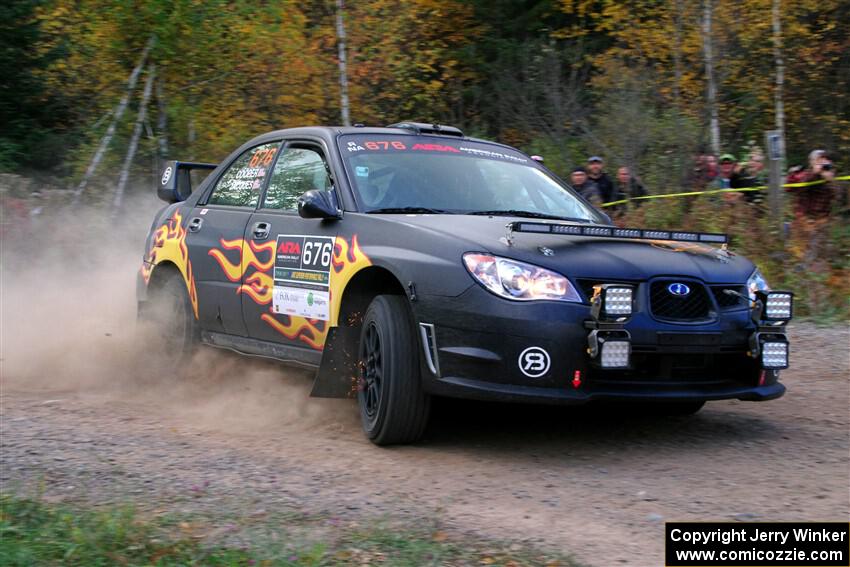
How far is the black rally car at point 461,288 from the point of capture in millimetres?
4957

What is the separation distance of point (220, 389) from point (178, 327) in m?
0.57

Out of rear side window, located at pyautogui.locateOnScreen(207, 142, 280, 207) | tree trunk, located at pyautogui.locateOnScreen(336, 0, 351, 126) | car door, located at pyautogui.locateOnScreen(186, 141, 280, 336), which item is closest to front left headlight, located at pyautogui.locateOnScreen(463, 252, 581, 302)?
car door, located at pyautogui.locateOnScreen(186, 141, 280, 336)

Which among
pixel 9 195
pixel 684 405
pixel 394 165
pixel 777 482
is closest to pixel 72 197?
pixel 9 195

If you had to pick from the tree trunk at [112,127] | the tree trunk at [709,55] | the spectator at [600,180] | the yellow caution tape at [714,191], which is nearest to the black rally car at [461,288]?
the yellow caution tape at [714,191]

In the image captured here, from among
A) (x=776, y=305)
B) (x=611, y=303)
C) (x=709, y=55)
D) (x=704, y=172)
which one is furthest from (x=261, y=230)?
(x=709, y=55)

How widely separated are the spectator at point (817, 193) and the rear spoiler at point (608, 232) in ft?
19.5

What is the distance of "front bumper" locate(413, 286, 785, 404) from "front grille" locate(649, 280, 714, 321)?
59 millimetres

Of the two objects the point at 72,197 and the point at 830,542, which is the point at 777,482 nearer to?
the point at 830,542

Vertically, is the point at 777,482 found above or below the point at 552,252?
below

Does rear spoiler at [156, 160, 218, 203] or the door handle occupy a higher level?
rear spoiler at [156, 160, 218, 203]

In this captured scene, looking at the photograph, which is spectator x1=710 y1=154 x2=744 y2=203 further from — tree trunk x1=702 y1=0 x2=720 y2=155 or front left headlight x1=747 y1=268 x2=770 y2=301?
front left headlight x1=747 y1=268 x2=770 y2=301

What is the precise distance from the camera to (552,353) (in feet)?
16.1

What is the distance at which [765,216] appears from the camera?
10773mm

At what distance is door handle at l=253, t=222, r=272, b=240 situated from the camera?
648 cm
